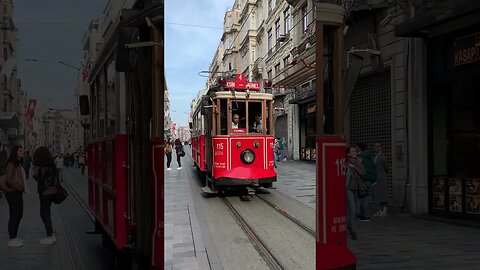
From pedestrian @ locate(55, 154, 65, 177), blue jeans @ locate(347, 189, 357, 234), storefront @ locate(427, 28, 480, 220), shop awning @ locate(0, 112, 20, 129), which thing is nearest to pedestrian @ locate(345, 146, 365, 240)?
blue jeans @ locate(347, 189, 357, 234)

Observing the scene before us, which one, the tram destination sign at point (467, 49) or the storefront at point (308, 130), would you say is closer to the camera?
the storefront at point (308, 130)

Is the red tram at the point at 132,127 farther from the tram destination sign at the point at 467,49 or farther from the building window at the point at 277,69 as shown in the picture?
the tram destination sign at the point at 467,49

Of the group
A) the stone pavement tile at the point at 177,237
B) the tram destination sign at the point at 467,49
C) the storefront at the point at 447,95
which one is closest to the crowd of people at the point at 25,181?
the stone pavement tile at the point at 177,237

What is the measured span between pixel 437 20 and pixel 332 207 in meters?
1.11

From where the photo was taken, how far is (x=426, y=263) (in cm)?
325

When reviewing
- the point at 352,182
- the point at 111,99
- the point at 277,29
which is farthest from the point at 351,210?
the point at 111,99

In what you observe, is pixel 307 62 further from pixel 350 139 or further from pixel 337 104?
pixel 350 139

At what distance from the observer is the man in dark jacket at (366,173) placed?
1354 millimetres

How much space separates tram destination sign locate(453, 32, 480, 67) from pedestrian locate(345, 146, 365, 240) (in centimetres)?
200

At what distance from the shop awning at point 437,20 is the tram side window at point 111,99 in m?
0.90

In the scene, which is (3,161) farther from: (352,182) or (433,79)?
(433,79)

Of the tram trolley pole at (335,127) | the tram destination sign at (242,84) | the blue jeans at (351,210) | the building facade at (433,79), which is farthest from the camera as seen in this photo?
the tram destination sign at (242,84)

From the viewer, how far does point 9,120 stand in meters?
1.19

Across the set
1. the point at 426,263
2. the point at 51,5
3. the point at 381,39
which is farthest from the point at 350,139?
the point at 426,263
